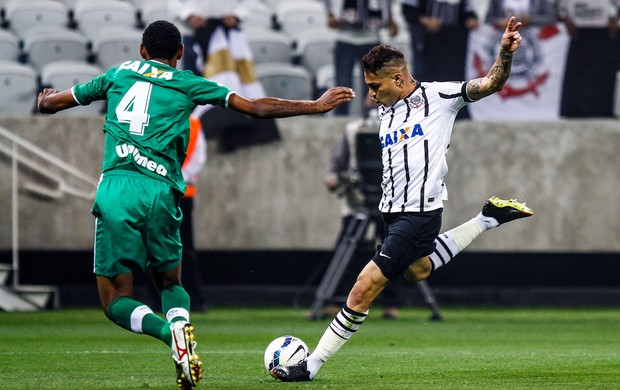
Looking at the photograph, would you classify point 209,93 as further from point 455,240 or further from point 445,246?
point 455,240

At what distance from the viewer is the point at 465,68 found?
14.9m

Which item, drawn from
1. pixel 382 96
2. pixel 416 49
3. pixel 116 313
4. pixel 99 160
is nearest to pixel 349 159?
pixel 416 49

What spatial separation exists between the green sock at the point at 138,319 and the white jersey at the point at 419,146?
191 centimetres

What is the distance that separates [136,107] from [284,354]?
5.47ft

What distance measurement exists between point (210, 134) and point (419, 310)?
338cm

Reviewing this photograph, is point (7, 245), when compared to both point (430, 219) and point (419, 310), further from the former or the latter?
point (430, 219)

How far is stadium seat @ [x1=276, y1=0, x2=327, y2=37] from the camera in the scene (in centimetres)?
1836

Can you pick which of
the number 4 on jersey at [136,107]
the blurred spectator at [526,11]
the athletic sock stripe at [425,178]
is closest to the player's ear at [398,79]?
the athletic sock stripe at [425,178]

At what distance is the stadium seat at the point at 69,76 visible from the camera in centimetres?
1549

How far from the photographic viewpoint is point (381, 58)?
755 centimetres

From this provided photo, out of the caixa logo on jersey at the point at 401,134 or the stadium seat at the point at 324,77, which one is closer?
the caixa logo on jersey at the point at 401,134

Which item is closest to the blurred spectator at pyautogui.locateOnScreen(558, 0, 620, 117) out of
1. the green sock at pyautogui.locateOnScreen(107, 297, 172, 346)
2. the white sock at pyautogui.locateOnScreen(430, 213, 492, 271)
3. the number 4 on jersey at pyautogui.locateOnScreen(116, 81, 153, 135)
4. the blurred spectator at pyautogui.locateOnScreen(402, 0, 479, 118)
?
the blurred spectator at pyautogui.locateOnScreen(402, 0, 479, 118)

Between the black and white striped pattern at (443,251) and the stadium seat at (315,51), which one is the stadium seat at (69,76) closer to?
the stadium seat at (315,51)

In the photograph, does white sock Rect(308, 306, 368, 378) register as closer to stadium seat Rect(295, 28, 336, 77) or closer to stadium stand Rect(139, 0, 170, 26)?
stadium seat Rect(295, 28, 336, 77)
